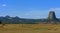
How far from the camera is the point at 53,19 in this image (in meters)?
94.9

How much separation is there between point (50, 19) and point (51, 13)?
276cm

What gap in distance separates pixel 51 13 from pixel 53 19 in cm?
309

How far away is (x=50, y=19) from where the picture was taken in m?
93.2

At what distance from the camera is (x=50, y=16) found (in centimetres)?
9469

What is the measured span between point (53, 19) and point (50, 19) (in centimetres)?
222

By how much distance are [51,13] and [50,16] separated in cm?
167

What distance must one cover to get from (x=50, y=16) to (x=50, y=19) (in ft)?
6.44

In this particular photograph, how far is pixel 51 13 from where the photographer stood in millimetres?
93750
